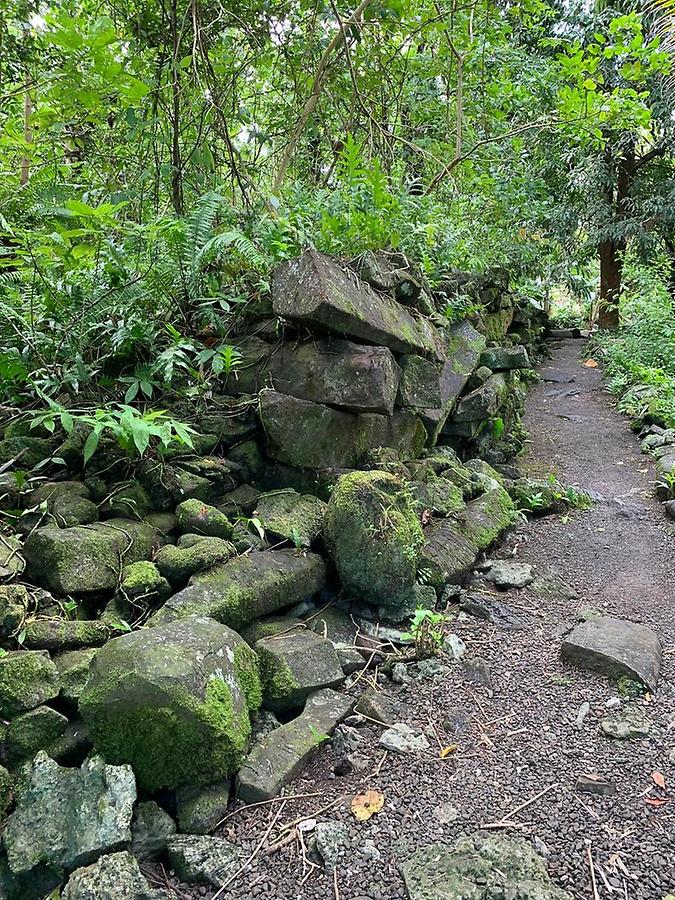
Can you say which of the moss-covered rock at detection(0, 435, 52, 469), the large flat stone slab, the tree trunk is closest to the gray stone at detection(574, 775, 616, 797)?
the large flat stone slab

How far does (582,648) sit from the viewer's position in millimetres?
2924

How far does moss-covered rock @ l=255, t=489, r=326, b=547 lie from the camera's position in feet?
10.7

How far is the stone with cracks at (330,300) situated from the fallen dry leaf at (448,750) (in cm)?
240

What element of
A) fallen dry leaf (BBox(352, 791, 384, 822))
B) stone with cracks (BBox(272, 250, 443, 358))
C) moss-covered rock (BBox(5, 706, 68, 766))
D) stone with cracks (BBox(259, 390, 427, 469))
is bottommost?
fallen dry leaf (BBox(352, 791, 384, 822))

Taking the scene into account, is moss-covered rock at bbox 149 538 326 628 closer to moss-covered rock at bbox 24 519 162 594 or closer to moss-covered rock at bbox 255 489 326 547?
moss-covered rock at bbox 255 489 326 547

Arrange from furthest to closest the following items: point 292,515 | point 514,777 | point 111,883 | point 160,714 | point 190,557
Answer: point 292,515
point 190,557
point 514,777
point 160,714
point 111,883

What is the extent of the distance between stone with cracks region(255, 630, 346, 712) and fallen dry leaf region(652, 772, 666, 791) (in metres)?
1.30

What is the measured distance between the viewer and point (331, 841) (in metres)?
1.99

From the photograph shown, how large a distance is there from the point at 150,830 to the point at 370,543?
65.0 inches

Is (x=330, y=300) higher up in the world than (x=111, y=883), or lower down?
higher up

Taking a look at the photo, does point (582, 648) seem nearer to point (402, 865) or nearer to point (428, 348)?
point (402, 865)

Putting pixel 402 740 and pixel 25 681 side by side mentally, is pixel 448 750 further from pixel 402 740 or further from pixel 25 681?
pixel 25 681

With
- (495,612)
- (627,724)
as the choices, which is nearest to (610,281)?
(495,612)

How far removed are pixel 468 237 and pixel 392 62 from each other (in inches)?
89.5
